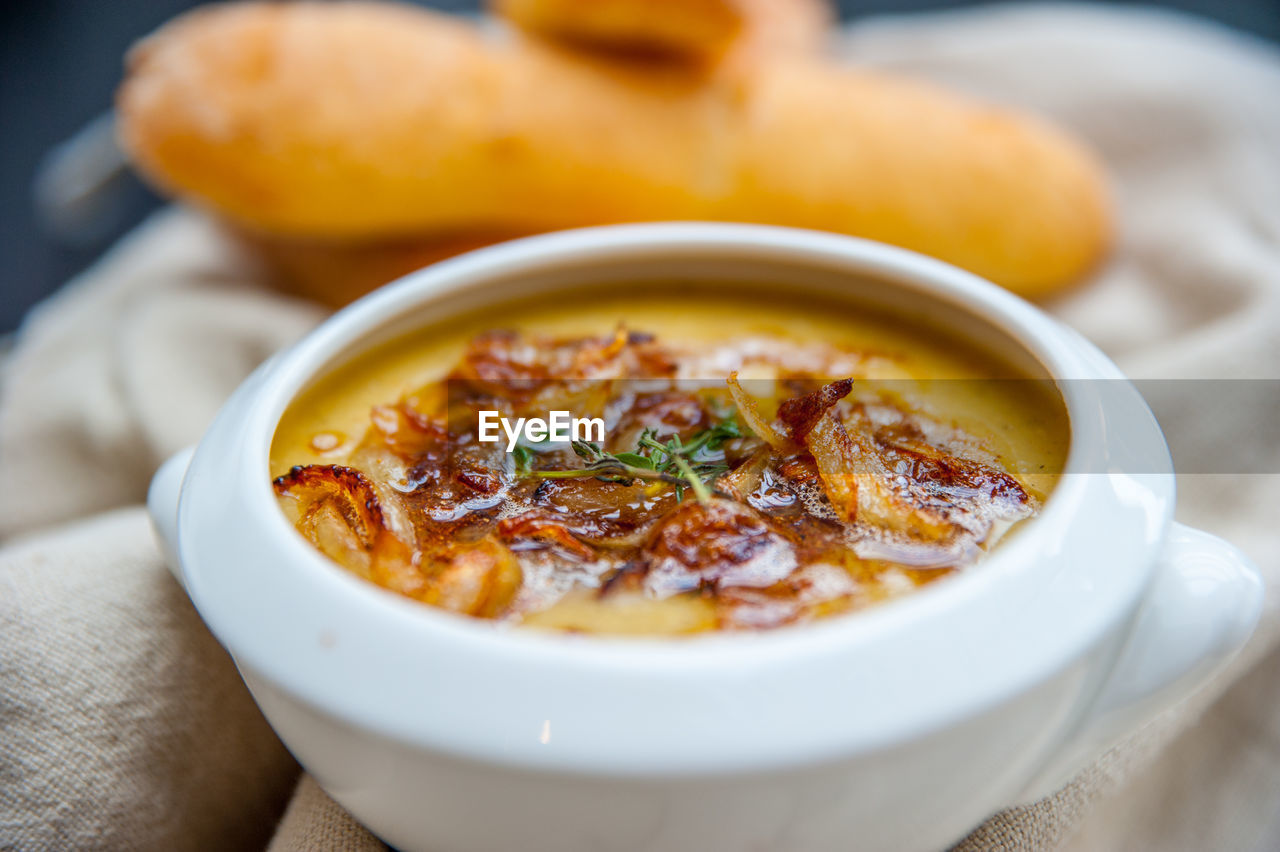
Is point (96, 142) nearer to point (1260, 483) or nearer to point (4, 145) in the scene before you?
point (4, 145)

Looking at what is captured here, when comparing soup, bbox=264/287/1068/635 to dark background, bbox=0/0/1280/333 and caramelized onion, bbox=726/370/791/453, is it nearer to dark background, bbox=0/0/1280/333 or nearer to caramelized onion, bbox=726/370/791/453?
caramelized onion, bbox=726/370/791/453

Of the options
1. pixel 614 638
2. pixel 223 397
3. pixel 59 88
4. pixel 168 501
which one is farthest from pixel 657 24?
pixel 59 88

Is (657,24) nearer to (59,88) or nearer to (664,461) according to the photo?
(664,461)

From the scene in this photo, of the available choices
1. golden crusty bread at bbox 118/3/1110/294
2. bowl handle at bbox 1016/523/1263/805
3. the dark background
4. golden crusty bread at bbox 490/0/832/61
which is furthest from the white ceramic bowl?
the dark background

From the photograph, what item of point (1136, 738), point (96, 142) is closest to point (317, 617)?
point (1136, 738)

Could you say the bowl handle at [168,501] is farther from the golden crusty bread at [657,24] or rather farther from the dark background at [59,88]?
the dark background at [59,88]

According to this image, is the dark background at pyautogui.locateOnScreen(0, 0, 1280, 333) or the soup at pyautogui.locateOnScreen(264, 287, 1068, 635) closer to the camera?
the soup at pyautogui.locateOnScreen(264, 287, 1068, 635)
